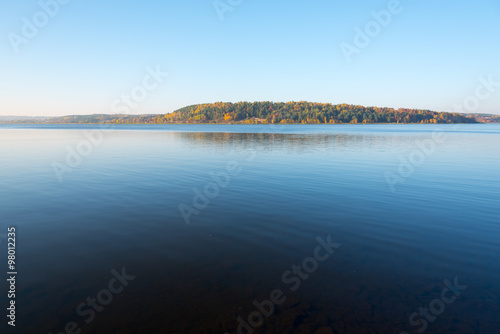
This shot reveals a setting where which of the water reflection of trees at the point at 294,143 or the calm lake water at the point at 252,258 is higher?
the calm lake water at the point at 252,258

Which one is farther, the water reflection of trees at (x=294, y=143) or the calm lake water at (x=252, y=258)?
the water reflection of trees at (x=294, y=143)

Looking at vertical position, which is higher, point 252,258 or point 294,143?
point 252,258

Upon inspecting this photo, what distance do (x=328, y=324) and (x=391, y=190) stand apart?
15.0 metres

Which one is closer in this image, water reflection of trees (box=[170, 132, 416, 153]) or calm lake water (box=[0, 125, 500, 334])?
calm lake water (box=[0, 125, 500, 334])

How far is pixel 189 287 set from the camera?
318 inches

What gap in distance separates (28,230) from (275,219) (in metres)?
10.5

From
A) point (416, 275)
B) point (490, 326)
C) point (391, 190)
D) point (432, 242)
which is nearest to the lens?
point (490, 326)

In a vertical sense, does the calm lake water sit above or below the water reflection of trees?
above

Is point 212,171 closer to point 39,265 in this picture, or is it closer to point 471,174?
point 39,265

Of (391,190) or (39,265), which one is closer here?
(39,265)

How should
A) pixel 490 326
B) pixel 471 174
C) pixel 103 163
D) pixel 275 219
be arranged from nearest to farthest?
pixel 490 326, pixel 275 219, pixel 471 174, pixel 103 163

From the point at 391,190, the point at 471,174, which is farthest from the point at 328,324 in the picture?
the point at 471,174

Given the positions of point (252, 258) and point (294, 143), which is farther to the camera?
point (294, 143)

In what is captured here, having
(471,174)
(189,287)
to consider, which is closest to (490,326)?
(189,287)
